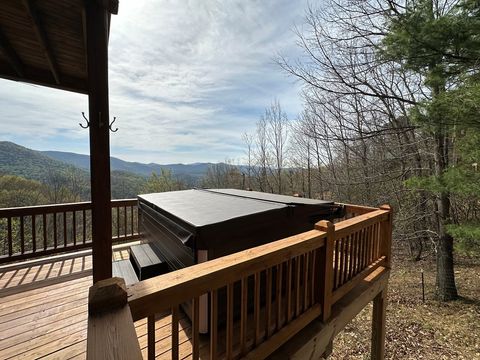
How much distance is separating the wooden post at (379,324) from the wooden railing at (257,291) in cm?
69

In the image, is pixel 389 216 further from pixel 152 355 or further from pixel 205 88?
pixel 205 88

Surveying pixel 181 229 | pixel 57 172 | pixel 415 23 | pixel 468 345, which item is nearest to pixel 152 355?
pixel 181 229

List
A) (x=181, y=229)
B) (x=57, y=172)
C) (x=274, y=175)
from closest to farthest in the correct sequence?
(x=181, y=229), (x=274, y=175), (x=57, y=172)

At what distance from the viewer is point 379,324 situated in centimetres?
378

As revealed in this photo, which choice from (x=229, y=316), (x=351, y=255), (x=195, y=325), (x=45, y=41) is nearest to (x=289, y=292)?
(x=229, y=316)

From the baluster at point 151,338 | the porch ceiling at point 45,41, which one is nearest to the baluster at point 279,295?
the baluster at point 151,338

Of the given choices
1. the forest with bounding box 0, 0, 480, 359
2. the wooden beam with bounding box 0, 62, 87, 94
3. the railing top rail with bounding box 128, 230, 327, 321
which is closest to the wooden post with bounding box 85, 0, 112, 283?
the railing top rail with bounding box 128, 230, 327, 321

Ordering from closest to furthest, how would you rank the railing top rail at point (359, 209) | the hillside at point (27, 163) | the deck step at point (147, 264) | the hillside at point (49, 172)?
the deck step at point (147, 264)
the railing top rail at point (359, 209)
the hillside at point (49, 172)
the hillside at point (27, 163)

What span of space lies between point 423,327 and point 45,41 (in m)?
8.54

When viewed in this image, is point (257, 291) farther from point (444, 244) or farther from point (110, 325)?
point (444, 244)

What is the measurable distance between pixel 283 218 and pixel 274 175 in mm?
12149

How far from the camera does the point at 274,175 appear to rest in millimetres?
14992

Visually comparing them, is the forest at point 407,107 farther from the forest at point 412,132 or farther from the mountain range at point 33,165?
the mountain range at point 33,165

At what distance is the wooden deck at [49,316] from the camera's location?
2084 millimetres
